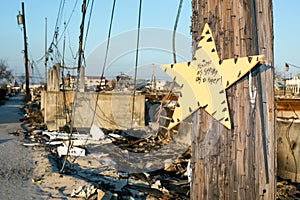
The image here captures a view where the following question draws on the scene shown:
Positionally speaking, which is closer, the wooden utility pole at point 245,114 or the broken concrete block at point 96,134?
the wooden utility pole at point 245,114

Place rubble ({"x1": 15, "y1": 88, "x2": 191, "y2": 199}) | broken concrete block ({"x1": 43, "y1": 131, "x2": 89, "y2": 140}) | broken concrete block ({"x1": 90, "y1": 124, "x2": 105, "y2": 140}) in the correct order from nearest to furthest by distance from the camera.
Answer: rubble ({"x1": 15, "y1": 88, "x2": 191, "y2": 199}), broken concrete block ({"x1": 43, "y1": 131, "x2": 89, "y2": 140}), broken concrete block ({"x1": 90, "y1": 124, "x2": 105, "y2": 140})

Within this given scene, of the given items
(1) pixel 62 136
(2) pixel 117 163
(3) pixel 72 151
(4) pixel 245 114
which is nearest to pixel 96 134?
(1) pixel 62 136

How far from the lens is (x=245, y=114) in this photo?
5.93ft

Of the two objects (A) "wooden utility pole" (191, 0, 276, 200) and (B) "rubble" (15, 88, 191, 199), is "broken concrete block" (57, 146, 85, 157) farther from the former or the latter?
(A) "wooden utility pole" (191, 0, 276, 200)

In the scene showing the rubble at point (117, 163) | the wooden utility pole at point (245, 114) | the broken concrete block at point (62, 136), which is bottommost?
the rubble at point (117, 163)

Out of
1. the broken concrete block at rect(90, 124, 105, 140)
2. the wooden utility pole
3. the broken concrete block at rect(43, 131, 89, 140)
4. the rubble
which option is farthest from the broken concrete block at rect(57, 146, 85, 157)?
the wooden utility pole

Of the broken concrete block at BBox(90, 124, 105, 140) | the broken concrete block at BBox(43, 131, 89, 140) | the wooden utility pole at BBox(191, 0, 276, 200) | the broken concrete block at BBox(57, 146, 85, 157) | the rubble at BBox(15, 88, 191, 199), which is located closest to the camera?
the wooden utility pole at BBox(191, 0, 276, 200)

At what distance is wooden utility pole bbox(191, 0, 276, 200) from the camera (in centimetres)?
180

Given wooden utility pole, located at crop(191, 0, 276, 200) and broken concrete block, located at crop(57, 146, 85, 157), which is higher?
wooden utility pole, located at crop(191, 0, 276, 200)

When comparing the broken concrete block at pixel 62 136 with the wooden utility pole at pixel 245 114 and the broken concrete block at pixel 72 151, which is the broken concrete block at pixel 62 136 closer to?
the broken concrete block at pixel 72 151

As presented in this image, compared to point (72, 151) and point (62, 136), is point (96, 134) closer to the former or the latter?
point (62, 136)

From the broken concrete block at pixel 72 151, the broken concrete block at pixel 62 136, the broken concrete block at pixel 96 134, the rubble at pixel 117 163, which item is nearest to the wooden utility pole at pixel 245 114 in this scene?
the rubble at pixel 117 163

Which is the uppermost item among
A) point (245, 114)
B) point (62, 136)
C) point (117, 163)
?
point (245, 114)

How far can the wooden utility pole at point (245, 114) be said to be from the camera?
5.89ft
